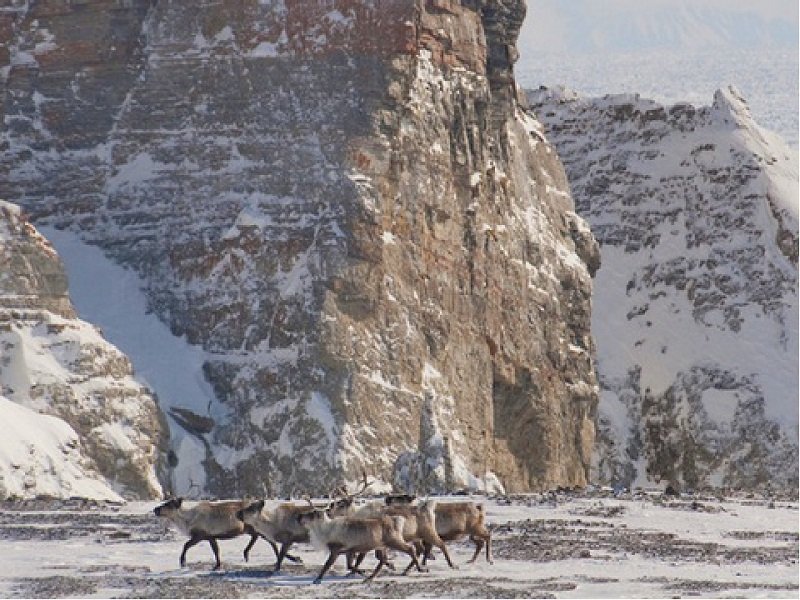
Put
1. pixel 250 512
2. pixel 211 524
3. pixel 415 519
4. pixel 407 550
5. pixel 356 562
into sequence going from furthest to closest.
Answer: pixel 211 524 → pixel 250 512 → pixel 415 519 → pixel 356 562 → pixel 407 550

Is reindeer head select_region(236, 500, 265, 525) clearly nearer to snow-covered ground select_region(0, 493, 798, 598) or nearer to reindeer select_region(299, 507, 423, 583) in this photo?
snow-covered ground select_region(0, 493, 798, 598)

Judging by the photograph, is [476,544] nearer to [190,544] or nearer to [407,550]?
[407,550]

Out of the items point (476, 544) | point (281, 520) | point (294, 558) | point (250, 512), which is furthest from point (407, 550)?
point (476, 544)

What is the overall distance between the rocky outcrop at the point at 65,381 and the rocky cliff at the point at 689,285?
146 ft

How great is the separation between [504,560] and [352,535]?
15.0 ft

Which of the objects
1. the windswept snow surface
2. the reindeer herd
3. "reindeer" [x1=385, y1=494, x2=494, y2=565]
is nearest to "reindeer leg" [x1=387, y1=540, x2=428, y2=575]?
the reindeer herd

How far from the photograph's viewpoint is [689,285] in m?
135

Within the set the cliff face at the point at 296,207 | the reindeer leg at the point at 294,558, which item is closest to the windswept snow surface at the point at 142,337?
the cliff face at the point at 296,207

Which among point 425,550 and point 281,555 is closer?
point 281,555

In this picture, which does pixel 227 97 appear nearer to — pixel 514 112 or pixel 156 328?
pixel 156 328

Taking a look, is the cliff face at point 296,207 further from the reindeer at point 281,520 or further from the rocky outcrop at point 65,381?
the reindeer at point 281,520

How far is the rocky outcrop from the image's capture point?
81062 millimetres

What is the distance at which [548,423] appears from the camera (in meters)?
104

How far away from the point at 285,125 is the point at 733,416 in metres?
41.9
